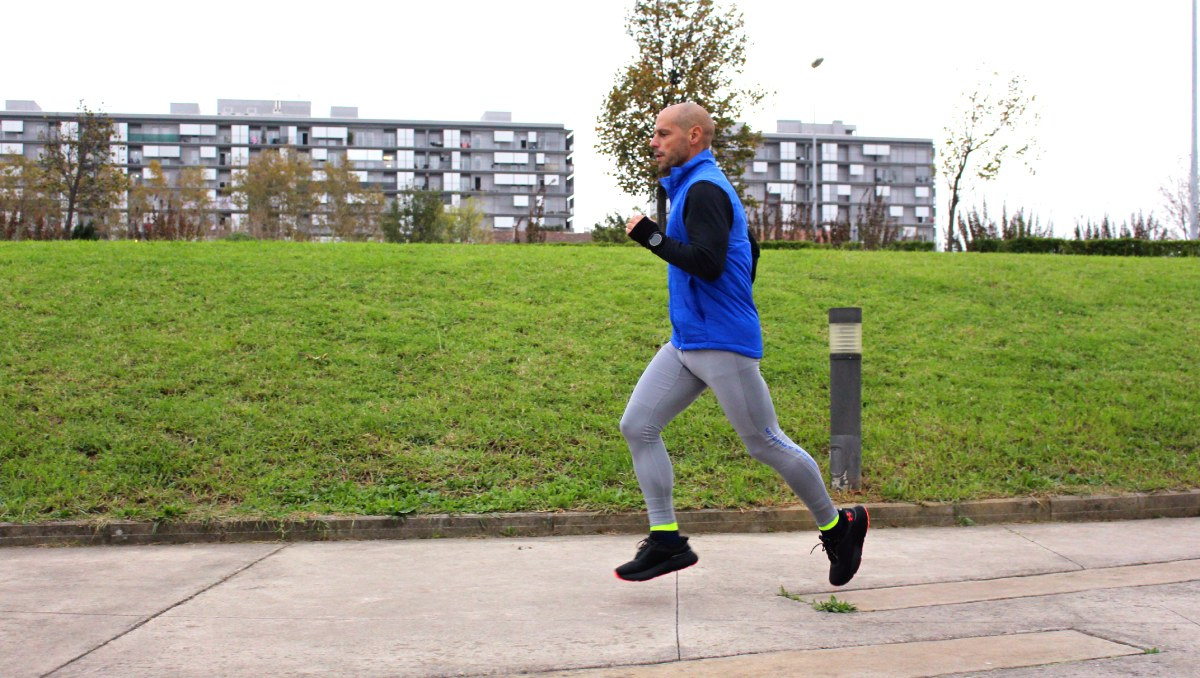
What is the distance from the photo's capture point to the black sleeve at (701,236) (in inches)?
157

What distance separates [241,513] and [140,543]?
0.57 meters

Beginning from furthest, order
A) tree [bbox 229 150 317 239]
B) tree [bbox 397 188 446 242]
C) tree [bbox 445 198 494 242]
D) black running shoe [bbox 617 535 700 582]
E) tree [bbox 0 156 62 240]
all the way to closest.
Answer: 1. tree [bbox 445 198 494 242]
2. tree [bbox 229 150 317 239]
3. tree [bbox 397 188 446 242]
4. tree [bbox 0 156 62 240]
5. black running shoe [bbox 617 535 700 582]

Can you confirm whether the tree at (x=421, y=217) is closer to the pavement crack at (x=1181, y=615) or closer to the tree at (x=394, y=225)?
the tree at (x=394, y=225)

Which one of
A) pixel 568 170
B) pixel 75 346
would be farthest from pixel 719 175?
pixel 568 170

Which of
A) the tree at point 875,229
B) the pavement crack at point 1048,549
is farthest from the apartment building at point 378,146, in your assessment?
→ the pavement crack at point 1048,549

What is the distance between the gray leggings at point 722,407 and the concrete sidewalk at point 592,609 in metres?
0.44

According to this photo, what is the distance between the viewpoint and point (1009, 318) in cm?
1108

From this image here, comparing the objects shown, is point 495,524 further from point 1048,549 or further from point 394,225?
point 394,225

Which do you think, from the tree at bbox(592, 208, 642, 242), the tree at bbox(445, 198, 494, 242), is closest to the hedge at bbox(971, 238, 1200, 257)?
the tree at bbox(592, 208, 642, 242)

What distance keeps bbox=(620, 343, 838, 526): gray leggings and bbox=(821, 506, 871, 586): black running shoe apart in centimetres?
7

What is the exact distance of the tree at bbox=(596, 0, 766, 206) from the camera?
78.0 feet

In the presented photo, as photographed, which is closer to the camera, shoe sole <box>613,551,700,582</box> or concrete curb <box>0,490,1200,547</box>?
shoe sole <box>613,551,700,582</box>

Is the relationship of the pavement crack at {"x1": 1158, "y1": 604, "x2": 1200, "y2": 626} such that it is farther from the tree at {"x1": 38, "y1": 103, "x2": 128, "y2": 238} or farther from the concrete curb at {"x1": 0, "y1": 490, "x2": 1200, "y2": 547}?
the tree at {"x1": 38, "y1": 103, "x2": 128, "y2": 238}

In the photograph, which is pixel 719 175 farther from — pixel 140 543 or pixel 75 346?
pixel 75 346
